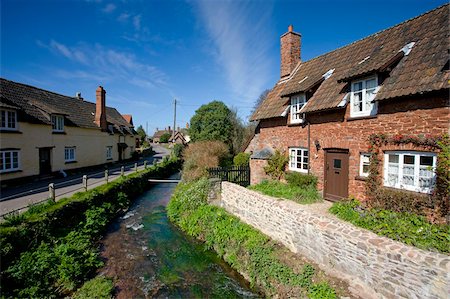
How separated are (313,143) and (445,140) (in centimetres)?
552

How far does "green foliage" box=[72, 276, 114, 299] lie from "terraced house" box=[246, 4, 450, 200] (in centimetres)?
990

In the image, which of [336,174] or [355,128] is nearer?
[355,128]

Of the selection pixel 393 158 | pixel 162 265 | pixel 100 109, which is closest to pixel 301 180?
pixel 393 158

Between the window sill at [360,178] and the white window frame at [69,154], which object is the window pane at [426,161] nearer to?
the window sill at [360,178]

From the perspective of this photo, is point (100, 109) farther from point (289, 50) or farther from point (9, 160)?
point (289, 50)

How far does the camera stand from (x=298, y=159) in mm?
13672

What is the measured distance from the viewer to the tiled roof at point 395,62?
8156 mm

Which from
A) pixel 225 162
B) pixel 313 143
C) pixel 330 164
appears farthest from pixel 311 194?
pixel 225 162

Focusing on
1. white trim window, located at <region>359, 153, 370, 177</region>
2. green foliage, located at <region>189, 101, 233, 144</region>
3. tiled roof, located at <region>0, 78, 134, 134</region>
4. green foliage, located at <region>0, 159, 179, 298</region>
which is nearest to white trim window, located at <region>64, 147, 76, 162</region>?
tiled roof, located at <region>0, 78, 134, 134</region>

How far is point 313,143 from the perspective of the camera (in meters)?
12.4

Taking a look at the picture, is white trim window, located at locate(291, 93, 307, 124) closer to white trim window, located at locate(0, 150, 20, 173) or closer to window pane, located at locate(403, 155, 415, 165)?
window pane, located at locate(403, 155, 415, 165)

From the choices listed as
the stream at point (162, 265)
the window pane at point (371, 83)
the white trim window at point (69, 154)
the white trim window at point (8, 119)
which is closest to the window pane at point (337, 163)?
the window pane at point (371, 83)

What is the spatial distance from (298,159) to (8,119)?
20122mm

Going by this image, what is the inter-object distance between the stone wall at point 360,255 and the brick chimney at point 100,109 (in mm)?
25197
